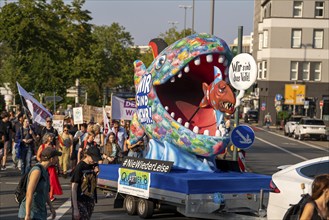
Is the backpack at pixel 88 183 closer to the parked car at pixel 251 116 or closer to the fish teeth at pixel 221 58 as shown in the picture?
the fish teeth at pixel 221 58

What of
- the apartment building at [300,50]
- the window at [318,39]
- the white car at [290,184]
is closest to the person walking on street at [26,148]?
the white car at [290,184]

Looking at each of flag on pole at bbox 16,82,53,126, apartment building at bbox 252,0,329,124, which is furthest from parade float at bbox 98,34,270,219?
apartment building at bbox 252,0,329,124

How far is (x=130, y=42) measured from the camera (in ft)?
284

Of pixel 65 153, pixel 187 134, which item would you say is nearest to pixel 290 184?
pixel 187 134

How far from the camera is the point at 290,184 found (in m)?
11.2

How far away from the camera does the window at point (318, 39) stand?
72438 millimetres

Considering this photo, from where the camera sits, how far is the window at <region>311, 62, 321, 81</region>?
7231 centimetres

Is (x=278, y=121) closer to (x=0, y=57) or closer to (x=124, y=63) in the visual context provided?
(x=124, y=63)

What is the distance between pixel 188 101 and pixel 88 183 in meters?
5.94

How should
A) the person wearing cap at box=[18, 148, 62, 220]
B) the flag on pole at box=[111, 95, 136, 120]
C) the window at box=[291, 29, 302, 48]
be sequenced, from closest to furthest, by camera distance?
1. the person wearing cap at box=[18, 148, 62, 220]
2. the flag on pole at box=[111, 95, 136, 120]
3. the window at box=[291, 29, 302, 48]

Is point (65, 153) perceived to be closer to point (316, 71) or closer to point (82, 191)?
point (82, 191)

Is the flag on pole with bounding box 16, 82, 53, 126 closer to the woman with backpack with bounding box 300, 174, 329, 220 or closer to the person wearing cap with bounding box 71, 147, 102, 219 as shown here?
the person wearing cap with bounding box 71, 147, 102, 219

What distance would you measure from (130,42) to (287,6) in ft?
69.0

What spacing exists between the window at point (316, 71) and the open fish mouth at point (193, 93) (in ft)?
192
